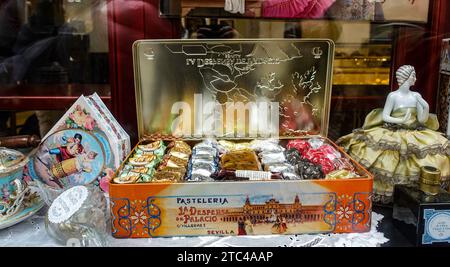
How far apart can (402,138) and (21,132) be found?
1139mm

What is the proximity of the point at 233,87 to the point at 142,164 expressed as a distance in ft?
1.38

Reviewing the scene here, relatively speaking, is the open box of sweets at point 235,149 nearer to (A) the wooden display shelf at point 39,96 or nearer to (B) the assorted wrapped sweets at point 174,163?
(B) the assorted wrapped sweets at point 174,163

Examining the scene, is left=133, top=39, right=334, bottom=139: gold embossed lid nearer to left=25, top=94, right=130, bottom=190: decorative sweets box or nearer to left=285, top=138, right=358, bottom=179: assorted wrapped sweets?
left=285, top=138, right=358, bottom=179: assorted wrapped sweets

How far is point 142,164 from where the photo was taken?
1.24 metres

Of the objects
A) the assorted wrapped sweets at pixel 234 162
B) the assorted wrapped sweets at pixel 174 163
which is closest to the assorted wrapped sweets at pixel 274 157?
the assorted wrapped sweets at pixel 234 162

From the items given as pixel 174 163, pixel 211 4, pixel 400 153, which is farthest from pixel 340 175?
pixel 211 4

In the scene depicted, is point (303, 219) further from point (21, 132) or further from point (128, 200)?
point (21, 132)

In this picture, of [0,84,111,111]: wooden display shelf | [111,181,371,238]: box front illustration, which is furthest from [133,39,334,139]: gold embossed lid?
[111,181,371,238]: box front illustration

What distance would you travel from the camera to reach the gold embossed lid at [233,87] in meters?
1.41

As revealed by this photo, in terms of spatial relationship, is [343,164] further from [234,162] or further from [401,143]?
[234,162]

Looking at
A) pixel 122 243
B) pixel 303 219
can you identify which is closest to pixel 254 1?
pixel 303 219

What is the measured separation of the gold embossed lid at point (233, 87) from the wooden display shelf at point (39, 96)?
8.2 inches

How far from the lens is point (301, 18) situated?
4.50 feet

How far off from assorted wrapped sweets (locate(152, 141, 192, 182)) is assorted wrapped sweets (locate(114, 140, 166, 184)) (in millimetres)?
19
